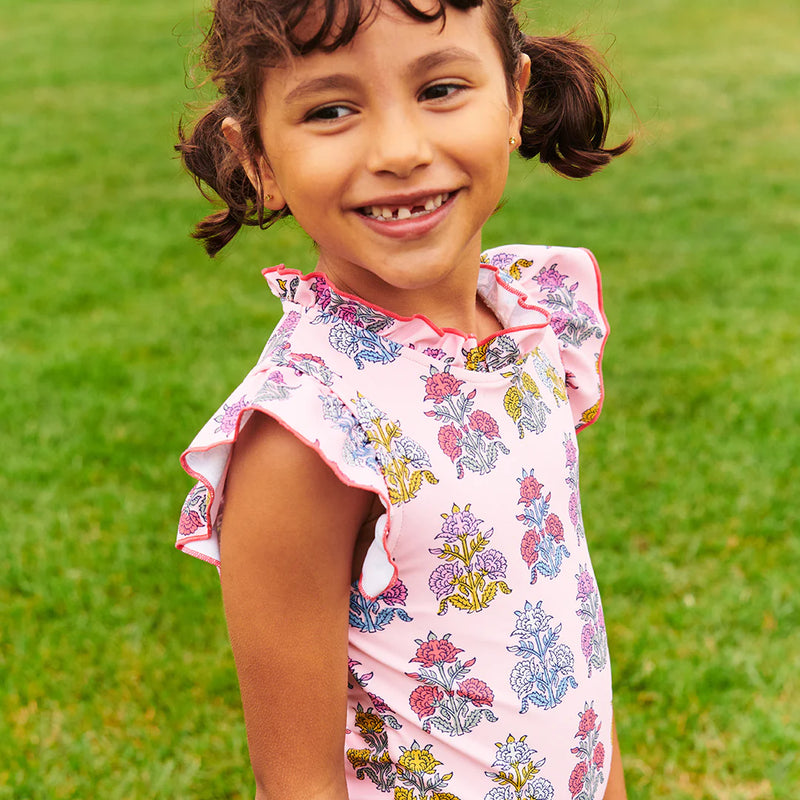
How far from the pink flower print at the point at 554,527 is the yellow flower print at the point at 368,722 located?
0.33 meters

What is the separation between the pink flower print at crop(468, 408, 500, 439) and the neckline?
69mm

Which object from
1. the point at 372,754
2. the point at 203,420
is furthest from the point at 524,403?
the point at 203,420

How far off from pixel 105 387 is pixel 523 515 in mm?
3289

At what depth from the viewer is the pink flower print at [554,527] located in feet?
4.75

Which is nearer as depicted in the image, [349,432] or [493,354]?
[349,432]

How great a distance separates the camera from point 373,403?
132 cm

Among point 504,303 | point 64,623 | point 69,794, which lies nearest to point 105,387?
point 64,623

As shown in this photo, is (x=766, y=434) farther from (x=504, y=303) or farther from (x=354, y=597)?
(x=354, y=597)

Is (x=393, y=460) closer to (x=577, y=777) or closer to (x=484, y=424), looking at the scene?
(x=484, y=424)

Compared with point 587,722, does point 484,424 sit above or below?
above

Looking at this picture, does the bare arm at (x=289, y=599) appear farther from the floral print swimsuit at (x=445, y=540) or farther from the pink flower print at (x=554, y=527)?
the pink flower print at (x=554, y=527)

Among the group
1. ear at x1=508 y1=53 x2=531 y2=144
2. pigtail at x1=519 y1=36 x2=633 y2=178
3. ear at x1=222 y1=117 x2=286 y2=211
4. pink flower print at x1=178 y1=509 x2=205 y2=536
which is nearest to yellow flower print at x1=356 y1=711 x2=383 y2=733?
pink flower print at x1=178 y1=509 x2=205 y2=536

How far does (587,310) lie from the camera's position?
5.79ft

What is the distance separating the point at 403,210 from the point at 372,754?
718 mm
